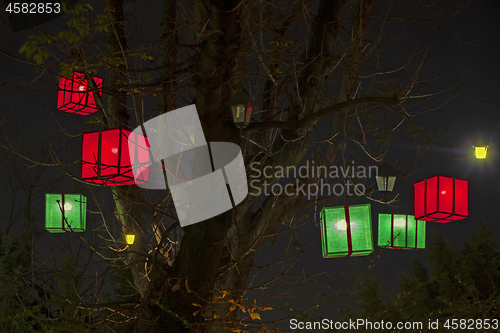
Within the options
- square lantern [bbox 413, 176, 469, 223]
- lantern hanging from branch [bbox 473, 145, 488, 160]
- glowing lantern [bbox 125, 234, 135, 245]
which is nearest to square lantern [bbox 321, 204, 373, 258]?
square lantern [bbox 413, 176, 469, 223]

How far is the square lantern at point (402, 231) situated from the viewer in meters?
5.90

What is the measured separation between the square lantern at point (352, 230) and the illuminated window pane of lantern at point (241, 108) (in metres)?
2.10

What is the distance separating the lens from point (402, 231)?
5.93 metres

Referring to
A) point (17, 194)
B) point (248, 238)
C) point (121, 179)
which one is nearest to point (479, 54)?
point (248, 238)

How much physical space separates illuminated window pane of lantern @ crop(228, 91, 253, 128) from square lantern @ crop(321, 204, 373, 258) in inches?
82.5

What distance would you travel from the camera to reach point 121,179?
3.44m

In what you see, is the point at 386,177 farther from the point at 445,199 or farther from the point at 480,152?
the point at 480,152

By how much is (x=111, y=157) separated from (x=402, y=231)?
13.3ft

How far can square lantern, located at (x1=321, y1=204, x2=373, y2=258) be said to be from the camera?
163 inches

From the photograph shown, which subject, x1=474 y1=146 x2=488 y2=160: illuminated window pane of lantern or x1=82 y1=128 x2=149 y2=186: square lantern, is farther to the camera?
x1=474 y1=146 x2=488 y2=160: illuminated window pane of lantern

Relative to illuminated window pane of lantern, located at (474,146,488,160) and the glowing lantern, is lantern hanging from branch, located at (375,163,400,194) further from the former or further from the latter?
illuminated window pane of lantern, located at (474,146,488,160)

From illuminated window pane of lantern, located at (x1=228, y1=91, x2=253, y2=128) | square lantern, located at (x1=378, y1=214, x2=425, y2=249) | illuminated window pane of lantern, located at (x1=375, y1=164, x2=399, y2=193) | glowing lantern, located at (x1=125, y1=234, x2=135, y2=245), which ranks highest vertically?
illuminated window pane of lantern, located at (x1=228, y1=91, x2=253, y2=128)

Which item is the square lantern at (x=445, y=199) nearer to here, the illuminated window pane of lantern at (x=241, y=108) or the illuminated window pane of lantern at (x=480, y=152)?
the illuminated window pane of lantern at (x=480, y=152)

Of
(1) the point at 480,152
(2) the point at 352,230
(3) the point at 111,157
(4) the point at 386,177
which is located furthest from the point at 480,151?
(3) the point at 111,157
